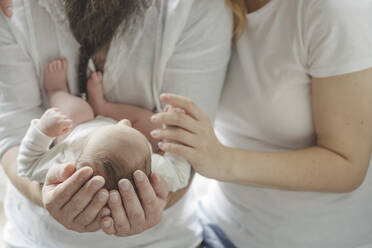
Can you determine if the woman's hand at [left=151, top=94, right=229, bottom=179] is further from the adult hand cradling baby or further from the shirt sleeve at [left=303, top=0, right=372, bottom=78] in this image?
the shirt sleeve at [left=303, top=0, right=372, bottom=78]

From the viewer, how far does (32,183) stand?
104 cm

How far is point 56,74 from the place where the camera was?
3.52 ft

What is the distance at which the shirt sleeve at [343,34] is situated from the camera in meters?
0.88

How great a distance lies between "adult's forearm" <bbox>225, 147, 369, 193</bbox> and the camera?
994 millimetres

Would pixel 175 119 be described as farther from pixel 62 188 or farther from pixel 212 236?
pixel 212 236

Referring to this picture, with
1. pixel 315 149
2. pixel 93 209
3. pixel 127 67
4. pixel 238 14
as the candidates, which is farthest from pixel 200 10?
pixel 93 209

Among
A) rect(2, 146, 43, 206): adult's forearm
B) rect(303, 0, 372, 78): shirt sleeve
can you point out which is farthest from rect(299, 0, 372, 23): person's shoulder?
rect(2, 146, 43, 206): adult's forearm

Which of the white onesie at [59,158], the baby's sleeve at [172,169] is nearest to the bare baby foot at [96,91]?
the white onesie at [59,158]

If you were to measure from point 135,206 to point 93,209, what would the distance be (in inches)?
3.3

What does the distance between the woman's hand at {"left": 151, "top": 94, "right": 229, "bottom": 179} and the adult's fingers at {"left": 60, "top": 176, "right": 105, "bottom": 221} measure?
0.16 meters

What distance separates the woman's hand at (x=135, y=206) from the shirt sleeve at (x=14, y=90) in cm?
44

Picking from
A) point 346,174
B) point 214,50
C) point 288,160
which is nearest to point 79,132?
point 214,50

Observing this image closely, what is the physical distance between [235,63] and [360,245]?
61 cm

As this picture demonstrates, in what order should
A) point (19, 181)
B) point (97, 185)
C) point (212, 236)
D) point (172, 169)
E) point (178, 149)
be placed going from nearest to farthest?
1. point (97, 185)
2. point (178, 149)
3. point (172, 169)
4. point (19, 181)
5. point (212, 236)
